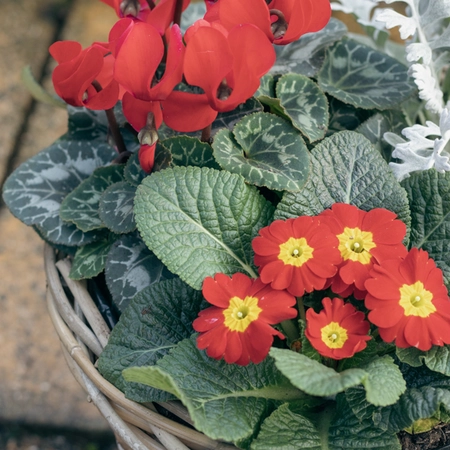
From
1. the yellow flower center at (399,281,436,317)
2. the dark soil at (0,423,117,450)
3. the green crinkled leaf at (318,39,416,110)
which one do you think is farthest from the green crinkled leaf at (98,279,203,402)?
the dark soil at (0,423,117,450)

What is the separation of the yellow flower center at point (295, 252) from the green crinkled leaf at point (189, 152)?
222 millimetres

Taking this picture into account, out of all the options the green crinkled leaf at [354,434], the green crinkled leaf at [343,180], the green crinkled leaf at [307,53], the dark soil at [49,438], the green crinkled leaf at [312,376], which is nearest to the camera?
the green crinkled leaf at [312,376]

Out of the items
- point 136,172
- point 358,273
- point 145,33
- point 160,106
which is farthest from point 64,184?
point 358,273

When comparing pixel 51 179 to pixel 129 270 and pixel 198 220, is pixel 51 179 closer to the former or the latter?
pixel 129 270

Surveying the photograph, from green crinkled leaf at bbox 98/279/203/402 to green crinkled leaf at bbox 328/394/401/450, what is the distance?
203 millimetres

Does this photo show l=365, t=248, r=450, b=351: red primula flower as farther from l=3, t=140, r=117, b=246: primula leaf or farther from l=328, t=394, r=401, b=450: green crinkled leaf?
l=3, t=140, r=117, b=246: primula leaf

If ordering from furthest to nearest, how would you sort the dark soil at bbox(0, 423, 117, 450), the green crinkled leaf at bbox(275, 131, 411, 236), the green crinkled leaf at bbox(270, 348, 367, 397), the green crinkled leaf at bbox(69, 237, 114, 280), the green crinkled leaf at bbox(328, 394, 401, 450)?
the dark soil at bbox(0, 423, 117, 450) → the green crinkled leaf at bbox(69, 237, 114, 280) → the green crinkled leaf at bbox(275, 131, 411, 236) → the green crinkled leaf at bbox(328, 394, 401, 450) → the green crinkled leaf at bbox(270, 348, 367, 397)

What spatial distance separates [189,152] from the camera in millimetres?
847

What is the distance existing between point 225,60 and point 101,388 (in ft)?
1.34

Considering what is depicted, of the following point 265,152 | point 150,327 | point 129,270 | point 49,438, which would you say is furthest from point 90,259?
point 49,438

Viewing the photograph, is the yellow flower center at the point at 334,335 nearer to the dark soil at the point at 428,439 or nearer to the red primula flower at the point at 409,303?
the red primula flower at the point at 409,303

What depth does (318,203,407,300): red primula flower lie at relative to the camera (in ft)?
2.17

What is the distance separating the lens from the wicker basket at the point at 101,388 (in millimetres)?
699

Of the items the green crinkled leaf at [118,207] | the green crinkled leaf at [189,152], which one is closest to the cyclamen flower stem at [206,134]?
the green crinkled leaf at [189,152]
